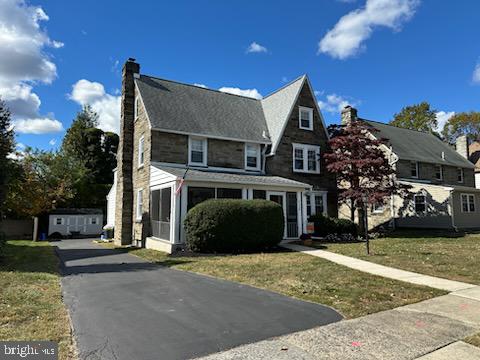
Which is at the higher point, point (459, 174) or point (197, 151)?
point (197, 151)

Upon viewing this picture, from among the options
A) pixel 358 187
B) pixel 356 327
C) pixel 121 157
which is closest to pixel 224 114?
pixel 121 157

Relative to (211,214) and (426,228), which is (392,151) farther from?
(211,214)

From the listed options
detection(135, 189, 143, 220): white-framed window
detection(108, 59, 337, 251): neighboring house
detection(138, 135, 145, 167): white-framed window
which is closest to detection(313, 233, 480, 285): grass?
detection(108, 59, 337, 251): neighboring house

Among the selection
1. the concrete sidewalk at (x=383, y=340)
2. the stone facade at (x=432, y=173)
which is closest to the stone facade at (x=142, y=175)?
the concrete sidewalk at (x=383, y=340)

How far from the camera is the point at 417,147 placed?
3000 cm

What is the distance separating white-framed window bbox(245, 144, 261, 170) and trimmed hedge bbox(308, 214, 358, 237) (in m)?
4.72

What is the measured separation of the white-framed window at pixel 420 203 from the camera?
81.5 ft

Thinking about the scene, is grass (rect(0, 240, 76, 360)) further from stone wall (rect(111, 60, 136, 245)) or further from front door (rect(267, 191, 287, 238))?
front door (rect(267, 191, 287, 238))

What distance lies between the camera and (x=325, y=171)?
919 inches

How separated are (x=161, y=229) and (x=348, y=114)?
17319 millimetres

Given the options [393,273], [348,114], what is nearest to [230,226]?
[393,273]

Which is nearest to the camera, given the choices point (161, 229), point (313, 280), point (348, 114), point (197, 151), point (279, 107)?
point (313, 280)

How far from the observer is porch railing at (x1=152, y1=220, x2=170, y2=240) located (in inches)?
639

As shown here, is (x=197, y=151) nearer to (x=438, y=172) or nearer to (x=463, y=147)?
(x=438, y=172)
